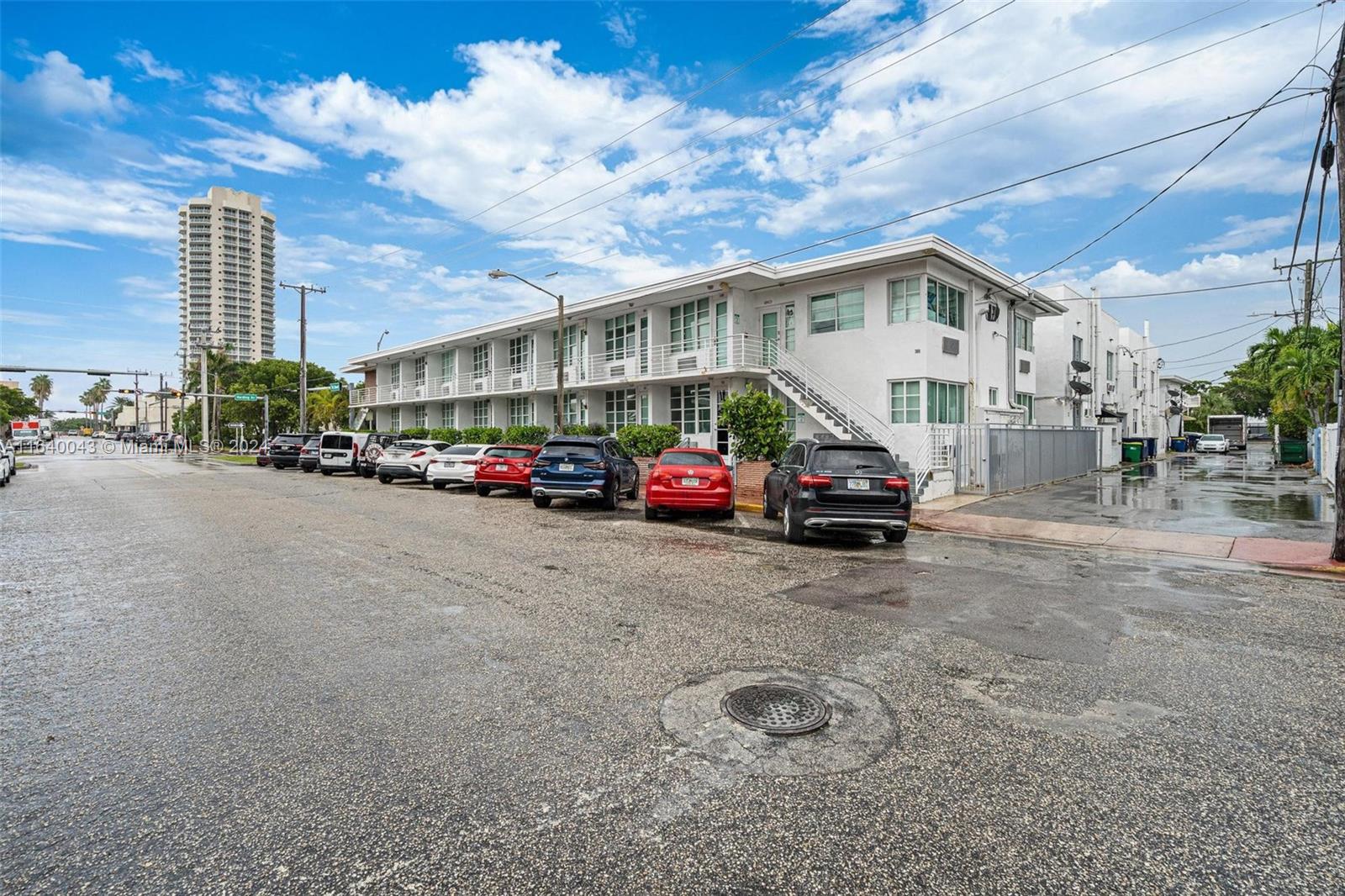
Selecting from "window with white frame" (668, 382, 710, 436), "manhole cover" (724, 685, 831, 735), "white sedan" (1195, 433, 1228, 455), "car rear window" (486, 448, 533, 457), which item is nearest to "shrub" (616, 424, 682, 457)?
"window with white frame" (668, 382, 710, 436)

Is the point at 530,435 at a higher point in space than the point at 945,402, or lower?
lower

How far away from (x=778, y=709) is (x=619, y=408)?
2696 cm

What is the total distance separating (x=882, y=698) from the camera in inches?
168

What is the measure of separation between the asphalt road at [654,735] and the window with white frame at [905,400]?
44.4 feet

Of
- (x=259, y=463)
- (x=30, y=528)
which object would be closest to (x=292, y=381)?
(x=259, y=463)

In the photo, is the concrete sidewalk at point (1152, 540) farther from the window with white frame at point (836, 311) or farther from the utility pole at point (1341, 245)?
the window with white frame at point (836, 311)

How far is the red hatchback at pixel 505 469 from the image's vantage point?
18828 millimetres

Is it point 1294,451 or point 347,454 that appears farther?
point 1294,451

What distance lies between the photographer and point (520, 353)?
3759cm

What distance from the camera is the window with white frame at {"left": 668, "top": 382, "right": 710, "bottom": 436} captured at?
87.1 feet

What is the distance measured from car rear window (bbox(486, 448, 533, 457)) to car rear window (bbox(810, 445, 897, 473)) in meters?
10.6

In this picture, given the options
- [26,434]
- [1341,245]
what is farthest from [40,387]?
[1341,245]

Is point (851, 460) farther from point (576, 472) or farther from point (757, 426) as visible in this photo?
point (757, 426)

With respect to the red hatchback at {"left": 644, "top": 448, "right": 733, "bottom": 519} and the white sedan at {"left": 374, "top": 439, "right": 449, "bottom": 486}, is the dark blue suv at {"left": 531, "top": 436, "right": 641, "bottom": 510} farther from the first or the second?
the white sedan at {"left": 374, "top": 439, "right": 449, "bottom": 486}
